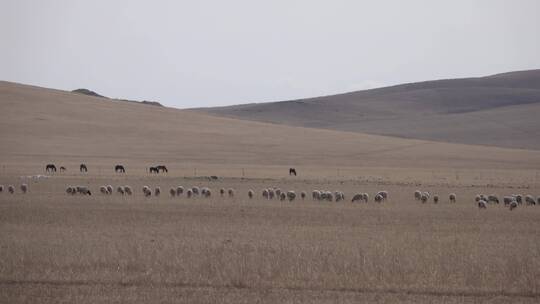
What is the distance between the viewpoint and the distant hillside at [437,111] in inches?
3863

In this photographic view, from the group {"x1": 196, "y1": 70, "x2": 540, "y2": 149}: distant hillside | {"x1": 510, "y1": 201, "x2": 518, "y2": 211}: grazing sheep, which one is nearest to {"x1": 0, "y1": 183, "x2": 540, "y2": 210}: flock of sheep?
{"x1": 510, "y1": 201, "x2": 518, "y2": 211}: grazing sheep

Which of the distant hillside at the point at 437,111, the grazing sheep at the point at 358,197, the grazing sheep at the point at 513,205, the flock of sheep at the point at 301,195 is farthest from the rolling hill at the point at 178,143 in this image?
the grazing sheep at the point at 513,205

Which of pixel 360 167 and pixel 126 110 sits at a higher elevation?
pixel 126 110

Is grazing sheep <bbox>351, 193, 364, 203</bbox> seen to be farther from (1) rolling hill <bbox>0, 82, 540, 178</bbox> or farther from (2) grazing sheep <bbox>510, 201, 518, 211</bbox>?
(1) rolling hill <bbox>0, 82, 540, 178</bbox>

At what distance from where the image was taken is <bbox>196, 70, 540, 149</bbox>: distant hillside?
9812cm

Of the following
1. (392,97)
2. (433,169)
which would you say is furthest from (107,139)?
(392,97)

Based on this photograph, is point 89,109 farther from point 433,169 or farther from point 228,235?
point 228,235

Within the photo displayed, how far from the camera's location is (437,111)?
413ft

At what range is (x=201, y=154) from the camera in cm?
6003

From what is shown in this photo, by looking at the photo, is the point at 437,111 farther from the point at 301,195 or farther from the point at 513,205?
the point at 513,205

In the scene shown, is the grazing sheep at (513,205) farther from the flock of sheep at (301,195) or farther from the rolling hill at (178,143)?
the rolling hill at (178,143)

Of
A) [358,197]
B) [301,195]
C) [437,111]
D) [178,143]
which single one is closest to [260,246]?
[358,197]

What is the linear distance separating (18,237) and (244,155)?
4493cm

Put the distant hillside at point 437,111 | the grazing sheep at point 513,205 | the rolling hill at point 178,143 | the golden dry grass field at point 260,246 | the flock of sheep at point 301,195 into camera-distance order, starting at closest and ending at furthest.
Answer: the golden dry grass field at point 260,246, the grazing sheep at point 513,205, the flock of sheep at point 301,195, the rolling hill at point 178,143, the distant hillside at point 437,111
